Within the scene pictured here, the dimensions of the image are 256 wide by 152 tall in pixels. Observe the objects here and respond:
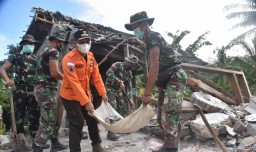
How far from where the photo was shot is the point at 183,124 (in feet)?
17.8

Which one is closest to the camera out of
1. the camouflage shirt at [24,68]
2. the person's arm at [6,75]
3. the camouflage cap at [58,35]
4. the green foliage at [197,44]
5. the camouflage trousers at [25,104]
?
the camouflage cap at [58,35]

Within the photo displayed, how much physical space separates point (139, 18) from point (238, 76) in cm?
481

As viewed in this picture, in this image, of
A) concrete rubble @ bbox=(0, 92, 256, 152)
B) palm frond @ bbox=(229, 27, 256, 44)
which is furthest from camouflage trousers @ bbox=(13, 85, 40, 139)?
palm frond @ bbox=(229, 27, 256, 44)

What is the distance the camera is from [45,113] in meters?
4.04

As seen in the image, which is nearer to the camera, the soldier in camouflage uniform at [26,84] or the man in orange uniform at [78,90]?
the man in orange uniform at [78,90]

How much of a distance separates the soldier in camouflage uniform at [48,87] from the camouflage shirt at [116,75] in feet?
5.61

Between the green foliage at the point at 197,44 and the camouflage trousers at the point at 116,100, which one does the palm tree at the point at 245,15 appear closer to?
the green foliage at the point at 197,44

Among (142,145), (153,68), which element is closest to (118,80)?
(142,145)

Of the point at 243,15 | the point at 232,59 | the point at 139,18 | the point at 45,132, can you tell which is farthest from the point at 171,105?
the point at 243,15

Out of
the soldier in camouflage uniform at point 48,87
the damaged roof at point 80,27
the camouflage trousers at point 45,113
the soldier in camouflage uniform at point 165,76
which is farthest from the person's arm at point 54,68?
the damaged roof at point 80,27

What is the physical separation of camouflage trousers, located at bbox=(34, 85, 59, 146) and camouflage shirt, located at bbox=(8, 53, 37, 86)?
3.69 ft

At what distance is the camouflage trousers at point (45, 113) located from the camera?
3.96 m

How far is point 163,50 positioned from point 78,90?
1.23 m

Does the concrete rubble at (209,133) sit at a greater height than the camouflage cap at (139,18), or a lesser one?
lesser
